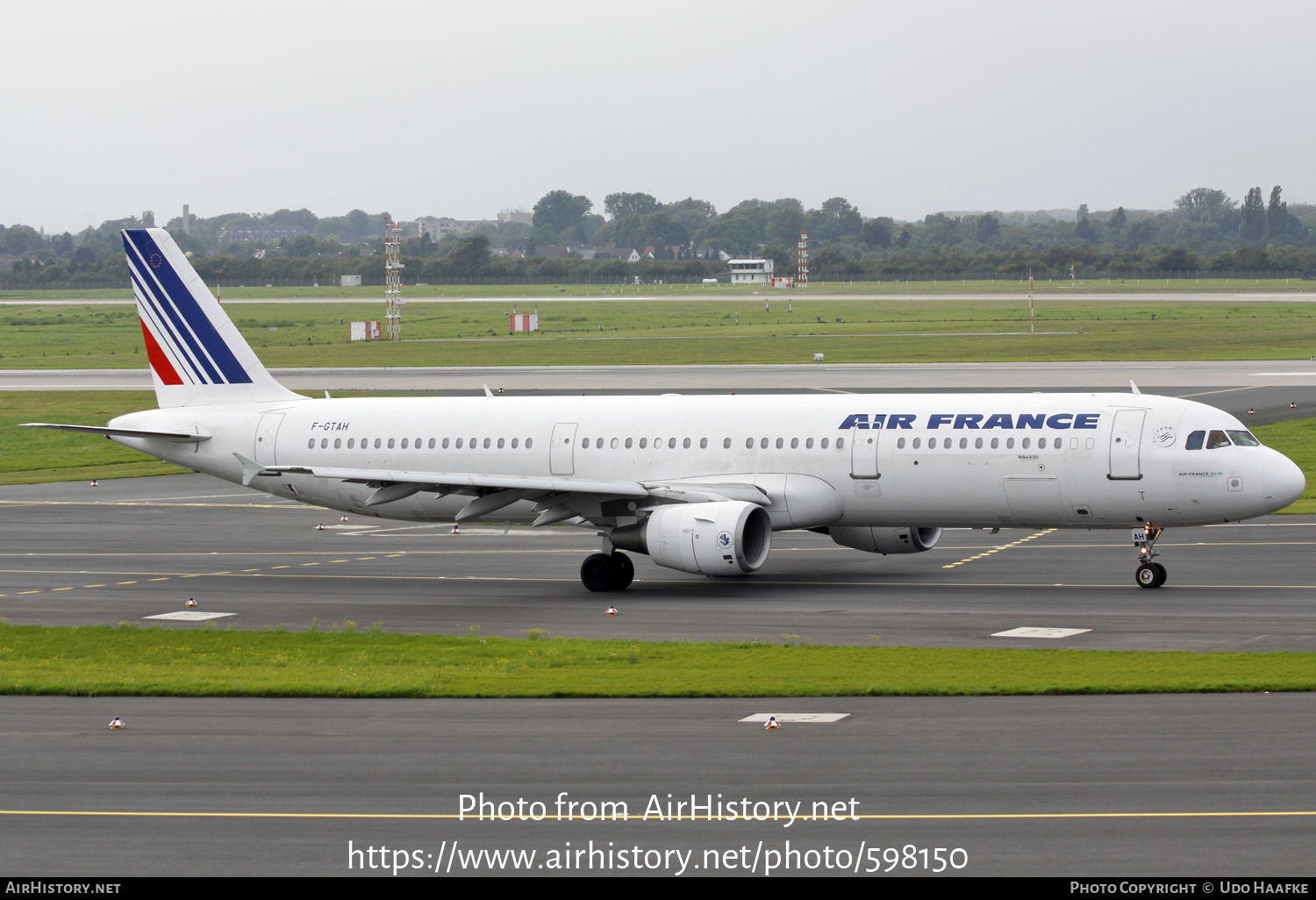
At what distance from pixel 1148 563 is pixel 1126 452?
104 inches

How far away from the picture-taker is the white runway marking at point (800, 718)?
22375 mm

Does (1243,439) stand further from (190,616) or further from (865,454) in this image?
(190,616)

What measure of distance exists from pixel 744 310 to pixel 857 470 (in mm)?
150312

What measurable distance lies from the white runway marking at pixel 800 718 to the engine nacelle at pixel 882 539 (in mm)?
15728

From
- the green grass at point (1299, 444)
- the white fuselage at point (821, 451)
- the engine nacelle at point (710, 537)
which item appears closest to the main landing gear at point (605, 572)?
the engine nacelle at point (710, 537)

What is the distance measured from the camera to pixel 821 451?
36781 mm

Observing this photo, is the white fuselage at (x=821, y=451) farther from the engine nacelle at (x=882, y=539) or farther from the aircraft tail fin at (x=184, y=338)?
the engine nacelle at (x=882, y=539)

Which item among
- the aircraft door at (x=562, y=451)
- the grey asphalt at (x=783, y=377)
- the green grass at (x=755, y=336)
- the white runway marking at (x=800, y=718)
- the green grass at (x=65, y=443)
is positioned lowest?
the green grass at (x=65, y=443)

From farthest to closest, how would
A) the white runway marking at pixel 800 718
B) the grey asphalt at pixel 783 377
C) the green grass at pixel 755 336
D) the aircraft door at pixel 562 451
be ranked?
the green grass at pixel 755 336, the grey asphalt at pixel 783 377, the aircraft door at pixel 562 451, the white runway marking at pixel 800 718

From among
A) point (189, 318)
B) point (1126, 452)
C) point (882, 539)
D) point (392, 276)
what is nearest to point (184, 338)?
point (189, 318)

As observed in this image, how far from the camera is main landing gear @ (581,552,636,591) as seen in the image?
36656 mm

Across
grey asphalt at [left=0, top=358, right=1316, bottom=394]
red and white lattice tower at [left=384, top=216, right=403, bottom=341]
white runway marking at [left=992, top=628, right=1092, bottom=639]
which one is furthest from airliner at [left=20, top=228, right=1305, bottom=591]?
red and white lattice tower at [left=384, top=216, right=403, bottom=341]

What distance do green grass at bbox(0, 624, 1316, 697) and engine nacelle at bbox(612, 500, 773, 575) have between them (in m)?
5.71
